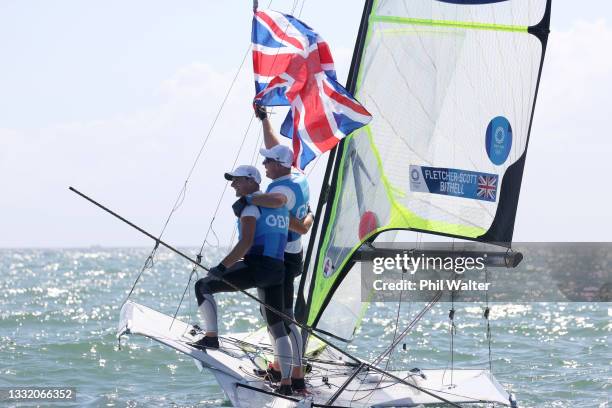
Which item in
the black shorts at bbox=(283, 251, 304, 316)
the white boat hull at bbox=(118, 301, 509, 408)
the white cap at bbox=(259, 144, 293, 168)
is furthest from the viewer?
the black shorts at bbox=(283, 251, 304, 316)

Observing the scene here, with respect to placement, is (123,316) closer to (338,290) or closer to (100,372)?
(338,290)

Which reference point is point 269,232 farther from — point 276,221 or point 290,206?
point 290,206

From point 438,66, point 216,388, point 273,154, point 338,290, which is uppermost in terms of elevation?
point 438,66

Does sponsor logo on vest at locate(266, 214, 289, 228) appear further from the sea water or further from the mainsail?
the sea water

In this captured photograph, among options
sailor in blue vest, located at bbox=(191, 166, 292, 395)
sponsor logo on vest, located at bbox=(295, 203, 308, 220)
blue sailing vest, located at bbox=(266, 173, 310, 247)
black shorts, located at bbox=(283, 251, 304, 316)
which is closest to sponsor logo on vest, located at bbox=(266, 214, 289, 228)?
sailor in blue vest, located at bbox=(191, 166, 292, 395)

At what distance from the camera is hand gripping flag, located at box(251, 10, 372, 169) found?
748cm

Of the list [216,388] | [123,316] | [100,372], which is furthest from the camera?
[100,372]

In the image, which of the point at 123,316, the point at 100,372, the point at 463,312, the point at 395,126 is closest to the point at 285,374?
the point at 123,316

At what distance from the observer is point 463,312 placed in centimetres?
1888

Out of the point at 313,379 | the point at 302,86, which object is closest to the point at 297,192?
the point at 302,86

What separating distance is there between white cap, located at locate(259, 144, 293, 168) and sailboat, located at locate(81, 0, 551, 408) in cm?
79

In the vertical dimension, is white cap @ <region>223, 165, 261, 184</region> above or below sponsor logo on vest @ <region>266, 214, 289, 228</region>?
above

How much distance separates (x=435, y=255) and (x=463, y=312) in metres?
11.4

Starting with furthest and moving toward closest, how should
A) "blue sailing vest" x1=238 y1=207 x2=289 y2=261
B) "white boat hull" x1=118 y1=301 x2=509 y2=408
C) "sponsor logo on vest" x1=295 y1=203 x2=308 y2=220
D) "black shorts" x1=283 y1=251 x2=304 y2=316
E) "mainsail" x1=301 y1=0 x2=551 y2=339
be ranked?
1. "mainsail" x1=301 y1=0 x2=551 y2=339
2. "black shorts" x1=283 y1=251 x2=304 y2=316
3. "sponsor logo on vest" x1=295 y1=203 x2=308 y2=220
4. "blue sailing vest" x1=238 y1=207 x2=289 y2=261
5. "white boat hull" x1=118 y1=301 x2=509 y2=408
